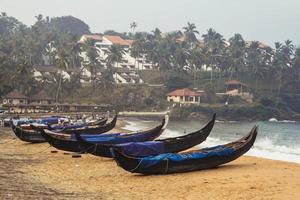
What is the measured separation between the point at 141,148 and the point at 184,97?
81.0 m

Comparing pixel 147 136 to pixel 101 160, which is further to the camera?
pixel 147 136

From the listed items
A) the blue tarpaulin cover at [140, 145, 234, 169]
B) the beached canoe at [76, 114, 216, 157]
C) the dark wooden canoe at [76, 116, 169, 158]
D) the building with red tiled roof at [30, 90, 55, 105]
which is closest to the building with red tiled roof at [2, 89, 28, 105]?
the building with red tiled roof at [30, 90, 55, 105]

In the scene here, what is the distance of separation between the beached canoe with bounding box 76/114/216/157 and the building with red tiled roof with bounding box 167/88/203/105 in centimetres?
7560

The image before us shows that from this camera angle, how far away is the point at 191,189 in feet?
54.7

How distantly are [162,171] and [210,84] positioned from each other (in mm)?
94606

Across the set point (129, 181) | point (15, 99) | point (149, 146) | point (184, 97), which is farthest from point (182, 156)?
point (184, 97)

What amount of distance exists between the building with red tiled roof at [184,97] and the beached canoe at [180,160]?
7913cm

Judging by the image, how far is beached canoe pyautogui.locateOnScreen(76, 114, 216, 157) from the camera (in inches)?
854

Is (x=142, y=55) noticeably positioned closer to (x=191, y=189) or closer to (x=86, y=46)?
(x=86, y=46)

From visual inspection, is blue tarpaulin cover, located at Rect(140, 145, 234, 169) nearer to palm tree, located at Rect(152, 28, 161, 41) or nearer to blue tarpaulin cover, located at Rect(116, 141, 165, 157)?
blue tarpaulin cover, located at Rect(116, 141, 165, 157)

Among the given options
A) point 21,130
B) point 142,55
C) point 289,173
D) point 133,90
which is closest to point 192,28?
point 142,55

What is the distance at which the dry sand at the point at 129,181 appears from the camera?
15203 mm

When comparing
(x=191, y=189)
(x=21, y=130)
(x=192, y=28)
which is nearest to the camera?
(x=191, y=189)

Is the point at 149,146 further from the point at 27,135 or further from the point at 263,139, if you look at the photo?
the point at 263,139
